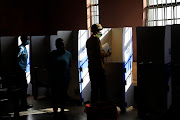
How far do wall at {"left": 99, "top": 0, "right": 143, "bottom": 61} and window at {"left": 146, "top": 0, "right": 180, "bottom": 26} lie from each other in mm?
288

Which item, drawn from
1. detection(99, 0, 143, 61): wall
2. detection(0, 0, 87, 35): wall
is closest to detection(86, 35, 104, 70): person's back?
detection(99, 0, 143, 61): wall

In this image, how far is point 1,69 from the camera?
6070 millimetres

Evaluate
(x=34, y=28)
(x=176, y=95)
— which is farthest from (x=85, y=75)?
(x=34, y=28)

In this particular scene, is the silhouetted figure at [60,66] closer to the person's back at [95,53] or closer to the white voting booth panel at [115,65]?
the person's back at [95,53]

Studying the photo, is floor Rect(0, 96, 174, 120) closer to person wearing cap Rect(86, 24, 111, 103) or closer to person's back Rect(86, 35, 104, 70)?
person wearing cap Rect(86, 24, 111, 103)

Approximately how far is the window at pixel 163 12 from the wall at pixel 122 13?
0.29 meters

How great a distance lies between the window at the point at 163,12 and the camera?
26.3ft

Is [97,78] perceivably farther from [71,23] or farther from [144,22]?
[71,23]

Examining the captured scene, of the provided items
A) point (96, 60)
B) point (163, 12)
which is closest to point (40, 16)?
point (163, 12)

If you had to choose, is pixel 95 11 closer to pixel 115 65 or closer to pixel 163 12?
pixel 163 12

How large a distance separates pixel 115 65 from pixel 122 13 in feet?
12.9

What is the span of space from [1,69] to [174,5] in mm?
4870

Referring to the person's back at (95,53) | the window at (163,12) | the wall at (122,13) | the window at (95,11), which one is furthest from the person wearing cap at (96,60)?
the window at (95,11)

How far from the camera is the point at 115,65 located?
5.33 metres
